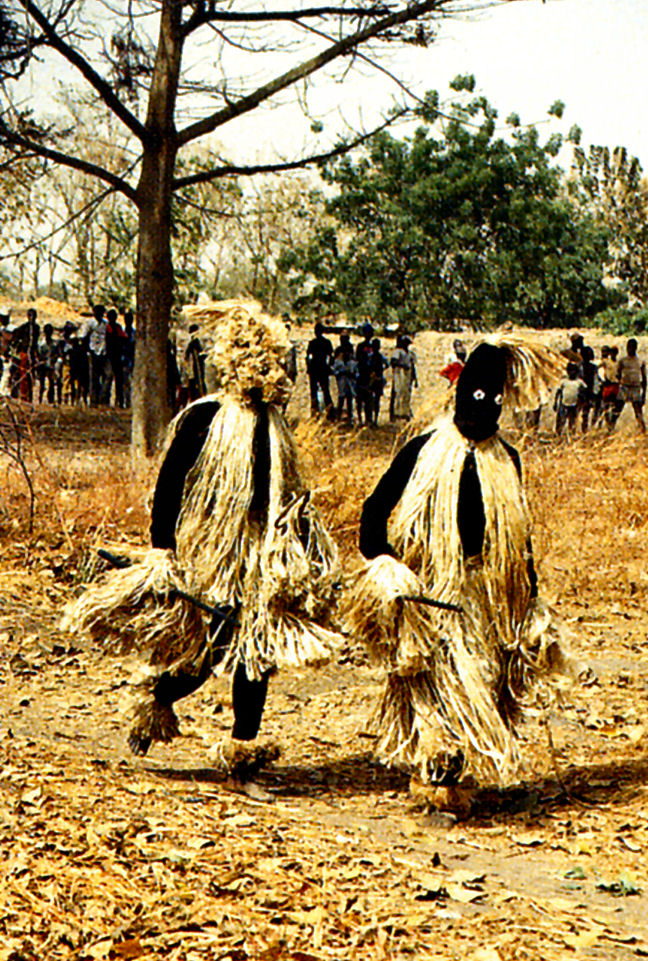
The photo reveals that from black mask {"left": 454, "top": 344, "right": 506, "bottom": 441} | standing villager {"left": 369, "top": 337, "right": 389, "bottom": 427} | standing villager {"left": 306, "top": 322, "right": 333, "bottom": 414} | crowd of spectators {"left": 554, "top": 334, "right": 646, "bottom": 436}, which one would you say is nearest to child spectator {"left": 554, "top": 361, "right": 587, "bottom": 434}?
crowd of spectators {"left": 554, "top": 334, "right": 646, "bottom": 436}

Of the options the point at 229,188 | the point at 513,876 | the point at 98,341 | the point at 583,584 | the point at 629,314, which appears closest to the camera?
the point at 513,876

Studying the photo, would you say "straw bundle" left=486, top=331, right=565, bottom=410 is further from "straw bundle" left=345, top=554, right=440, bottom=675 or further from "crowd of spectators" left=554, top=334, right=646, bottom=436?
"crowd of spectators" left=554, top=334, right=646, bottom=436

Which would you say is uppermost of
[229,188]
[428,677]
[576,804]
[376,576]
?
[229,188]

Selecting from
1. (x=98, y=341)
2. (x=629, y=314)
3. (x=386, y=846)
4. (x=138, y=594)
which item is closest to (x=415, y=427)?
(x=138, y=594)

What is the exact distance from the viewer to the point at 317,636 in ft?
17.6

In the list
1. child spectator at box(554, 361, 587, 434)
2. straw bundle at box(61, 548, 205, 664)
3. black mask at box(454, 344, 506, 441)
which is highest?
black mask at box(454, 344, 506, 441)

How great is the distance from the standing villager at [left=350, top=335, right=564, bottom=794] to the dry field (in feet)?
1.20

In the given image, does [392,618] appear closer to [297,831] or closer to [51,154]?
[297,831]

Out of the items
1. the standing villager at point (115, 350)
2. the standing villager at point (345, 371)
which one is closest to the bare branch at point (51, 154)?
the standing villager at point (115, 350)

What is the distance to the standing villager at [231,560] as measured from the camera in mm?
5383

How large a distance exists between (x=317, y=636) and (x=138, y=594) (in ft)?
2.39

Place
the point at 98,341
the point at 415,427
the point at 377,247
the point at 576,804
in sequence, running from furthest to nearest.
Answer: the point at 377,247
the point at 98,341
the point at 415,427
the point at 576,804

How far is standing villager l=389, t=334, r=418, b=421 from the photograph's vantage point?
2134 centimetres

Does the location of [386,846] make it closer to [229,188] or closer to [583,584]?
[583,584]
